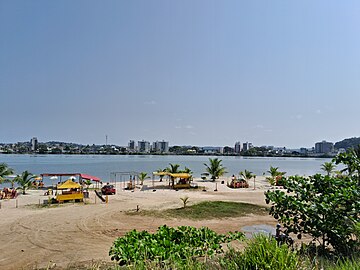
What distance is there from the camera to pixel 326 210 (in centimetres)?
498

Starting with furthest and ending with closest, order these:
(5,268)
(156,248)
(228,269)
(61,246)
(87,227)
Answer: (87,227), (61,246), (5,268), (156,248), (228,269)

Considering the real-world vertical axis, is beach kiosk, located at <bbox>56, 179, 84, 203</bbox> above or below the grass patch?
above

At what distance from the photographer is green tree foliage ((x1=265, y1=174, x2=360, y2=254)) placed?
16.4 feet

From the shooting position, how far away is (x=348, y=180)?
593cm

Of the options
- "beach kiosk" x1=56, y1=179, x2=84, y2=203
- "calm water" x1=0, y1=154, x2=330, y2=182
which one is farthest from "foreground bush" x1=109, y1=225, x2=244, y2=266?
"calm water" x1=0, y1=154, x2=330, y2=182

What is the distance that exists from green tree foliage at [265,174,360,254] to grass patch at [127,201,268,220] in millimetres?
10740

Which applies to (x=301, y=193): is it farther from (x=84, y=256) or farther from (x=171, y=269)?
(x=84, y=256)

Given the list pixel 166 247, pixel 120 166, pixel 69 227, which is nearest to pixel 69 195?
pixel 69 227

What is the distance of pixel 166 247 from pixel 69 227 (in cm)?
984

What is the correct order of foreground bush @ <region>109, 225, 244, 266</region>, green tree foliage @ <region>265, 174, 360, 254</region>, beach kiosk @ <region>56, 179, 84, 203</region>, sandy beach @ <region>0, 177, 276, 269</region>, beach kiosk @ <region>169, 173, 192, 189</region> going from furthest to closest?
beach kiosk @ <region>169, 173, 192, 189</region>
beach kiosk @ <region>56, 179, 84, 203</region>
sandy beach @ <region>0, 177, 276, 269</region>
green tree foliage @ <region>265, 174, 360, 254</region>
foreground bush @ <region>109, 225, 244, 266</region>

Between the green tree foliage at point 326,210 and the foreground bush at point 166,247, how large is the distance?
3.31ft

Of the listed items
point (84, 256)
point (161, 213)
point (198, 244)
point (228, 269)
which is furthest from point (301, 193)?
point (161, 213)

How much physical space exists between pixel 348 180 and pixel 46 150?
689ft

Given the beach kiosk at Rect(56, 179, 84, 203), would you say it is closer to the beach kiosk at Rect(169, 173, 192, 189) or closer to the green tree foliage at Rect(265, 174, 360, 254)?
the beach kiosk at Rect(169, 173, 192, 189)
